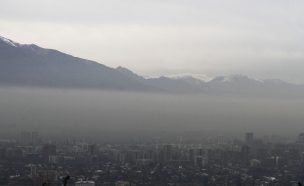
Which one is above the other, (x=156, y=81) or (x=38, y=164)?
(x=156, y=81)

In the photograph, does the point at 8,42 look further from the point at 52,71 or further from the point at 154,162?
the point at 154,162

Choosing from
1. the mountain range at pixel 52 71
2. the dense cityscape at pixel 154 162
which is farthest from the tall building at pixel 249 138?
the mountain range at pixel 52 71

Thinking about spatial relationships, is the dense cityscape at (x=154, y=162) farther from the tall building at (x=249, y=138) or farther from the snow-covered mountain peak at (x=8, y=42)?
the snow-covered mountain peak at (x=8, y=42)

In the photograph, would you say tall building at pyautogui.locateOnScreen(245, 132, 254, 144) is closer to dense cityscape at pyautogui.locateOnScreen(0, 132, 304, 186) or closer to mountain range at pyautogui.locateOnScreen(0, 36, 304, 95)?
dense cityscape at pyautogui.locateOnScreen(0, 132, 304, 186)

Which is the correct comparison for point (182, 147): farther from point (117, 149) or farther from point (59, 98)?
point (59, 98)

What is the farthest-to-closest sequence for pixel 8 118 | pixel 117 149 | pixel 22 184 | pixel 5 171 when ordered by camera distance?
1. pixel 8 118
2. pixel 117 149
3. pixel 5 171
4. pixel 22 184

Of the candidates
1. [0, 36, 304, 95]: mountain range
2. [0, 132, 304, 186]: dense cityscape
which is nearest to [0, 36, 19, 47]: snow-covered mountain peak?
[0, 36, 304, 95]: mountain range

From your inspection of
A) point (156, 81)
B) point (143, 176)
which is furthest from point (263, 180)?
point (156, 81)

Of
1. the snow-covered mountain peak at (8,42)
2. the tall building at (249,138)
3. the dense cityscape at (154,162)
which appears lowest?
the dense cityscape at (154,162)

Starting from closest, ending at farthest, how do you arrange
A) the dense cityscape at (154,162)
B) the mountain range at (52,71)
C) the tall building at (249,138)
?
the dense cityscape at (154,162) → the tall building at (249,138) → the mountain range at (52,71)
